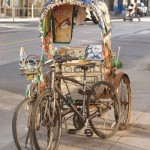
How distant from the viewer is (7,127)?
24.7ft

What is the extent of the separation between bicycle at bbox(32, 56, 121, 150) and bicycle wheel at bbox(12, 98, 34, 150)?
0.16m

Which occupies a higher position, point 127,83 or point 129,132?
point 127,83

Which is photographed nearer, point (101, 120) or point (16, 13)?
point (101, 120)

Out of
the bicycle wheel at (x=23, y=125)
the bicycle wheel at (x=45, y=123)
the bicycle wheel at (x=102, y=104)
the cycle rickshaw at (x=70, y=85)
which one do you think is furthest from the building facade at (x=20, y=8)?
the bicycle wheel at (x=45, y=123)

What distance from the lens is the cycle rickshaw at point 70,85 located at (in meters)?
5.69

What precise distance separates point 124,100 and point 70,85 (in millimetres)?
957

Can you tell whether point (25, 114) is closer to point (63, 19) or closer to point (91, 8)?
point (91, 8)

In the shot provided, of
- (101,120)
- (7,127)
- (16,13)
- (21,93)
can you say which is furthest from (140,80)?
(16,13)

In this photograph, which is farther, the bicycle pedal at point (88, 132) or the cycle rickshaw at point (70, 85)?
the bicycle pedal at point (88, 132)

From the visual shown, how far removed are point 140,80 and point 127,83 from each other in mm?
4735

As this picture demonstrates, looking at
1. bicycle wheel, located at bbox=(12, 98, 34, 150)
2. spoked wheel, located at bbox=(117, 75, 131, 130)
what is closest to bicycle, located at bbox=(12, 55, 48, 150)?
bicycle wheel, located at bbox=(12, 98, 34, 150)

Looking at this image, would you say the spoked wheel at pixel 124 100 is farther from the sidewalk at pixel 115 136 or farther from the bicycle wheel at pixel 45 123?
the bicycle wheel at pixel 45 123

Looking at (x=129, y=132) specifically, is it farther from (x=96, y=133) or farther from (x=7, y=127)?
(x=7, y=127)

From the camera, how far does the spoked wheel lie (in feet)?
24.1
